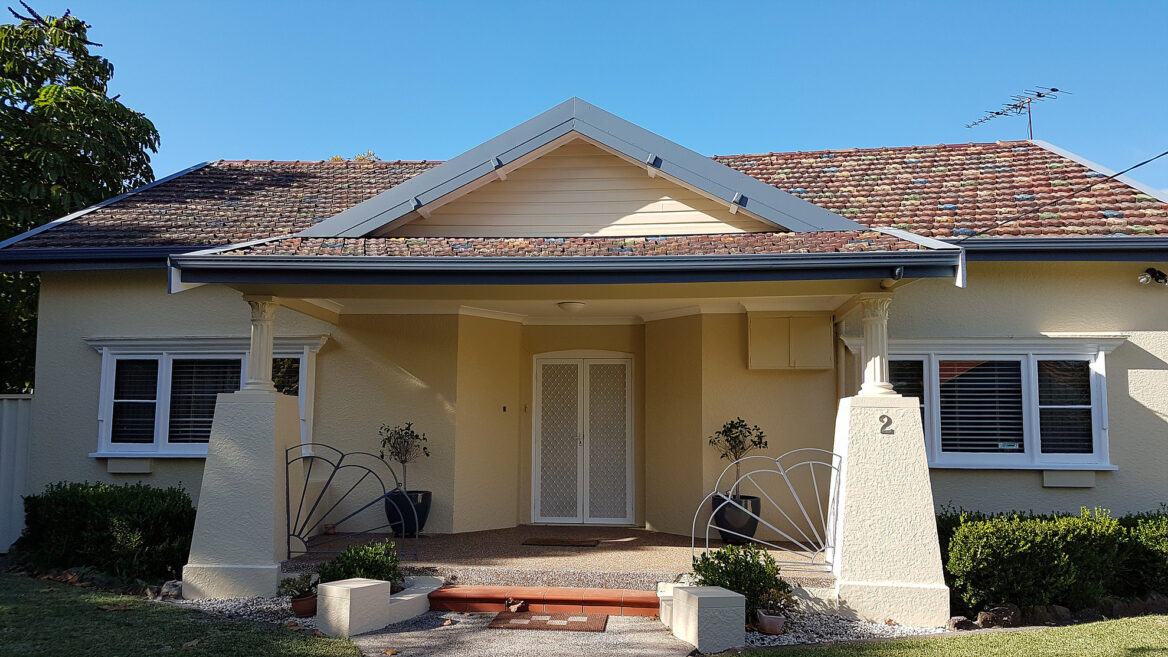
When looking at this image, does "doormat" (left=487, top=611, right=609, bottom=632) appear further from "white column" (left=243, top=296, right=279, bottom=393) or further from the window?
the window

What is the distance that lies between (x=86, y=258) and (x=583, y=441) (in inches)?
271

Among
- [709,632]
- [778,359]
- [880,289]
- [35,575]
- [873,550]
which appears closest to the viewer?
[709,632]

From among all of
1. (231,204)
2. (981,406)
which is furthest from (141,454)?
(981,406)

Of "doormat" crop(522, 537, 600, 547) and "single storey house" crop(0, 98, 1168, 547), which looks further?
"doormat" crop(522, 537, 600, 547)

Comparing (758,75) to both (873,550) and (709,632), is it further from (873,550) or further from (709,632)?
(709,632)

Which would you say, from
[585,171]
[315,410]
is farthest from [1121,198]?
[315,410]

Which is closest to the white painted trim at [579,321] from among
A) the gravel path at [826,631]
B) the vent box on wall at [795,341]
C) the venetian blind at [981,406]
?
the vent box on wall at [795,341]

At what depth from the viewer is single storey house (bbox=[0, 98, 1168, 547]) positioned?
8375mm

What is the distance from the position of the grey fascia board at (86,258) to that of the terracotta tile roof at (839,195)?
0.75 ft

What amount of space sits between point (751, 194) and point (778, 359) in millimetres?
2415

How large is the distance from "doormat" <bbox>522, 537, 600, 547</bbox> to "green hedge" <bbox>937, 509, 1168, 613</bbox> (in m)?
3.92

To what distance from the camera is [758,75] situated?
13.6m

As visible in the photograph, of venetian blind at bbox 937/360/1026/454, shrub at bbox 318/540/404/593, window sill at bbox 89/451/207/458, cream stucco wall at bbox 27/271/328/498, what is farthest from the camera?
cream stucco wall at bbox 27/271/328/498

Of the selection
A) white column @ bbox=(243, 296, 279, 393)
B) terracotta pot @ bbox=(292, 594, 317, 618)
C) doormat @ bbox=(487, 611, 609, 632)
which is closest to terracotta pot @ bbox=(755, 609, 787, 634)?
doormat @ bbox=(487, 611, 609, 632)
